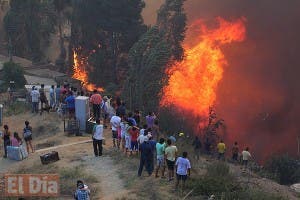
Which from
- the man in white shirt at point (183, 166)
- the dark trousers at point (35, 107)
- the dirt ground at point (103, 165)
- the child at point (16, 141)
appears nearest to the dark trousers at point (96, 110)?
the dirt ground at point (103, 165)

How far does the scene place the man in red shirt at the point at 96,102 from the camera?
854 inches

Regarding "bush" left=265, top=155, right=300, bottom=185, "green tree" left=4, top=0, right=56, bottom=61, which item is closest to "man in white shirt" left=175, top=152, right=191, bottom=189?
"bush" left=265, top=155, right=300, bottom=185

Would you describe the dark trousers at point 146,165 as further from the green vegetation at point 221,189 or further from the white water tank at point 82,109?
the white water tank at point 82,109

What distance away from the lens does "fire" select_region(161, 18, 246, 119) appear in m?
37.8

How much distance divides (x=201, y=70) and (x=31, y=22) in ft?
69.0

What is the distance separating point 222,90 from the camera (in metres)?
39.9

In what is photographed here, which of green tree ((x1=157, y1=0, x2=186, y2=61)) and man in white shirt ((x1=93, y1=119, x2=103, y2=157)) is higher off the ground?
green tree ((x1=157, y1=0, x2=186, y2=61))

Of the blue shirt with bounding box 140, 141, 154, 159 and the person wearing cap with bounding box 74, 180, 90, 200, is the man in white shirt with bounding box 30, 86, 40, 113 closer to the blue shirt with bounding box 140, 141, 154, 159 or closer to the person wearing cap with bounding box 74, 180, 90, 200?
the blue shirt with bounding box 140, 141, 154, 159

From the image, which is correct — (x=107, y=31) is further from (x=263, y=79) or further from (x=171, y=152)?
(x=171, y=152)

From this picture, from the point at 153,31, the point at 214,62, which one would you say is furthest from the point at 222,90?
the point at 153,31

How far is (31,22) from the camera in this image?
51.0m

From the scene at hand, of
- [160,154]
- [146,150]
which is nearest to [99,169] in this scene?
[146,150]

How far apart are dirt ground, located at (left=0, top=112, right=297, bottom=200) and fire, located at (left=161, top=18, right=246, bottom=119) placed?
13.9 m

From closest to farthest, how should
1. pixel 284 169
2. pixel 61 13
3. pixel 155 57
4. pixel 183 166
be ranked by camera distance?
pixel 183 166
pixel 284 169
pixel 155 57
pixel 61 13
